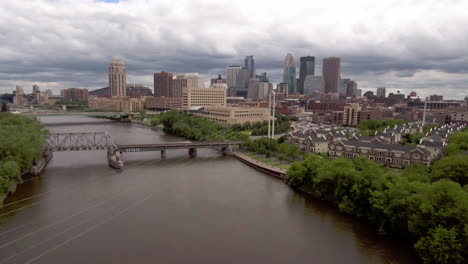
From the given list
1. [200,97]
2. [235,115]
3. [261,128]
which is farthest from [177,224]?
[200,97]

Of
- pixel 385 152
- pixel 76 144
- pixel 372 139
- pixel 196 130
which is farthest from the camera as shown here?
pixel 196 130

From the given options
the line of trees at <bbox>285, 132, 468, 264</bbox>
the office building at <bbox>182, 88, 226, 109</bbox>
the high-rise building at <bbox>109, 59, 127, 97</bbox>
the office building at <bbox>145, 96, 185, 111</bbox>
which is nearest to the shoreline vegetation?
the line of trees at <bbox>285, 132, 468, 264</bbox>

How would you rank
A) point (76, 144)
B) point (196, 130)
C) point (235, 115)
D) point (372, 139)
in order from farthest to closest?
1. point (235, 115)
2. point (196, 130)
3. point (76, 144)
4. point (372, 139)

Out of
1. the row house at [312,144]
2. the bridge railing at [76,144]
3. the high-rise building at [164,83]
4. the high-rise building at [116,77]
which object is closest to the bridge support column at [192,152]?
the bridge railing at [76,144]

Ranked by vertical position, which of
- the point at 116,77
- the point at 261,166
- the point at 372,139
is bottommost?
the point at 261,166

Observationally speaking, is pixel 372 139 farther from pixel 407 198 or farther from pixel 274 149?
pixel 407 198

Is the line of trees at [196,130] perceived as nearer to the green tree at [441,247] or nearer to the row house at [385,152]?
the row house at [385,152]
